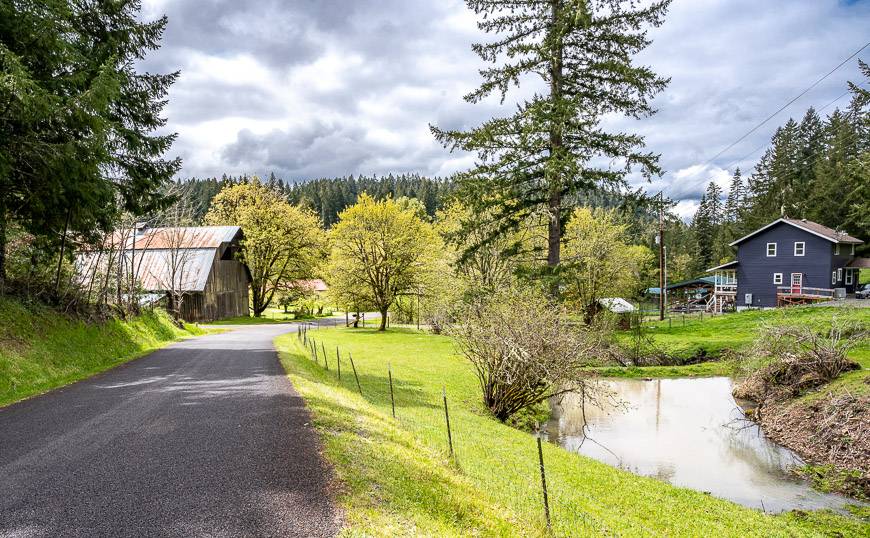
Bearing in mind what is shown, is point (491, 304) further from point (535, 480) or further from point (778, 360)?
point (778, 360)

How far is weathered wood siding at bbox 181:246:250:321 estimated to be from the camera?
43.8 meters

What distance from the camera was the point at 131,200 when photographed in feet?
54.5

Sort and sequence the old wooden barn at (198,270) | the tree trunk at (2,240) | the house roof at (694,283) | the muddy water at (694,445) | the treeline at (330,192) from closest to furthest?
the muddy water at (694,445)
the tree trunk at (2,240)
the old wooden barn at (198,270)
the house roof at (694,283)
the treeline at (330,192)

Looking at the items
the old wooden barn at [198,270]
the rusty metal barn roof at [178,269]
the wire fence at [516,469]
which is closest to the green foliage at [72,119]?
the wire fence at [516,469]

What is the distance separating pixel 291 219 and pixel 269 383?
4408 cm

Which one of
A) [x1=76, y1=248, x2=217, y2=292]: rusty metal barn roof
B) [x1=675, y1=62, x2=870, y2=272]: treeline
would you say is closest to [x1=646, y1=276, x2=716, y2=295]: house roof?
[x1=675, y1=62, x2=870, y2=272]: treeline

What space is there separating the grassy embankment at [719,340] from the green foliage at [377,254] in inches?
711

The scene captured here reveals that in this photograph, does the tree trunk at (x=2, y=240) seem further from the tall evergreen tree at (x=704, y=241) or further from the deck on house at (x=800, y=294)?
the tall evergreen tree at (x=704, y=241)

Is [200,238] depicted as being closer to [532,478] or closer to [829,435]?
[532,478]

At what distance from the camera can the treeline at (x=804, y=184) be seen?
55344mm

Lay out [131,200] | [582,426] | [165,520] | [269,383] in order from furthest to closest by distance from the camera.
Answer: [131,200] < [582,426] < [269,383] < [165,520]

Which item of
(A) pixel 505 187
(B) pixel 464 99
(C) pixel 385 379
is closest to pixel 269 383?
(C) pixel 385 379

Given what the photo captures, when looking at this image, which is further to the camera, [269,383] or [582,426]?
[582,426]

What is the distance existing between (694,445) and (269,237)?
47.3m
